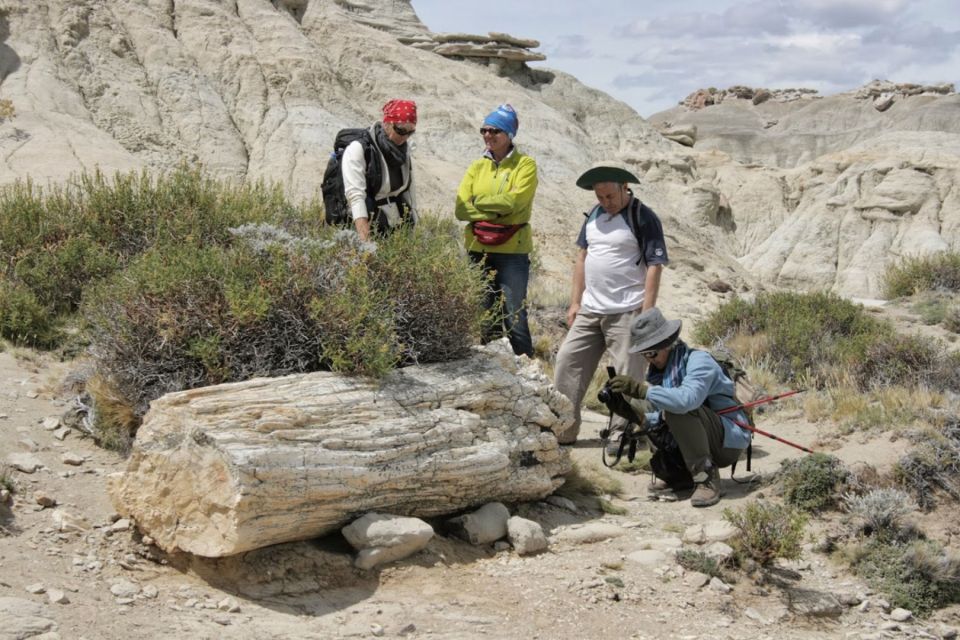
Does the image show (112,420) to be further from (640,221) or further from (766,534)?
(766,534)

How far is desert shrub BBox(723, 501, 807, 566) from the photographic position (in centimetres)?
500

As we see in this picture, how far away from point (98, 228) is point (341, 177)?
2.27 m

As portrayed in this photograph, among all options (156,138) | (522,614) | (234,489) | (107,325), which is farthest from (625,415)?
(156,138)

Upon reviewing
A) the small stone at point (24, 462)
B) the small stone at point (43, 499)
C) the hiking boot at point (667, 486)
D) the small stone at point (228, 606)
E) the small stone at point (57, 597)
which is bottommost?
the hiking boot at point (667, 486)

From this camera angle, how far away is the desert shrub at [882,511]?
5.45 meters

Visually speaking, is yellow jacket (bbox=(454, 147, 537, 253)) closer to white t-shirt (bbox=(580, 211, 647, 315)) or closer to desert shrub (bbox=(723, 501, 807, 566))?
white t-shirt (bbox=(580, 211, 647, 315))

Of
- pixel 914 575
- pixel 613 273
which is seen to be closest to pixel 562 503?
pixel 613 273

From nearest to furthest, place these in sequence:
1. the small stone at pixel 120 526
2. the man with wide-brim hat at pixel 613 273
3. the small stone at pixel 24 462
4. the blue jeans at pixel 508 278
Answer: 1. the small stone at pixel 120 526
2. the small stone at pixel 24 462
3. the man with wide-brim hat at pixel 613 273
4. the blue jeans at pixel 508 278

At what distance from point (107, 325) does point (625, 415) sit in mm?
3134

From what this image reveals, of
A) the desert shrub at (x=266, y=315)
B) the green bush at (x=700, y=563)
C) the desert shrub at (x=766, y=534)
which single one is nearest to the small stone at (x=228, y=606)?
the desert shrub at (x=266, y=315)

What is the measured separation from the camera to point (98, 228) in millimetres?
7363

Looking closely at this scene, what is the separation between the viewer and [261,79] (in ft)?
56.4

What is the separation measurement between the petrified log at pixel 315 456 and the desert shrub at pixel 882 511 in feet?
6.14

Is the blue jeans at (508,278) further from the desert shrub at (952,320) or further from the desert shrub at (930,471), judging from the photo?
the desert shrub at (952,320)
